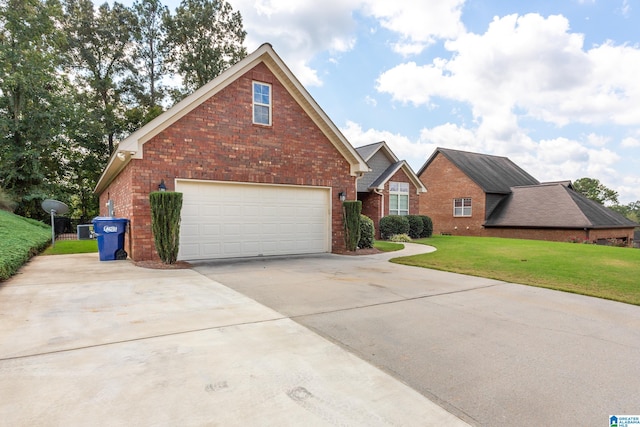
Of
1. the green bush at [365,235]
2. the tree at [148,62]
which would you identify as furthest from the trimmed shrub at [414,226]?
the tree at [148,62]

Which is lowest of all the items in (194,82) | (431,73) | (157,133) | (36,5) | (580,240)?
(580,240)

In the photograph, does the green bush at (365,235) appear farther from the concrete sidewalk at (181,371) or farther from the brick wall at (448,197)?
the brick wall at (448,197)

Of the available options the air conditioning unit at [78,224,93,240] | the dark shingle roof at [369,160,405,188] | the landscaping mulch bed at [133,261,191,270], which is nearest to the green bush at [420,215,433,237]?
the dark shingle roof at [369,160,405,188]

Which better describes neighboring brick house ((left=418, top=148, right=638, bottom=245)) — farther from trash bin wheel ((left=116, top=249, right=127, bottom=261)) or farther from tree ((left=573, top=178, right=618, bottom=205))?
trash bin wheel ((left=116, top=249, right=127, bottom=261))

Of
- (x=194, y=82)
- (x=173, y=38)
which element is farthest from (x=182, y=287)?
(x=173, y=38)

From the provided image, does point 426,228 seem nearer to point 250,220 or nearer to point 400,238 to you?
point 400,238

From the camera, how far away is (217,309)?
189 inches

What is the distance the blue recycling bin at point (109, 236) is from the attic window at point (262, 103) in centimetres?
497

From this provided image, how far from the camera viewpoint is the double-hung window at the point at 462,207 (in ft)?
84.4

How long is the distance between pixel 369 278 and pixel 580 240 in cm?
1951

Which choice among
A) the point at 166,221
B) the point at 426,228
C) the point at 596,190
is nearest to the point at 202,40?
the point at 426,228

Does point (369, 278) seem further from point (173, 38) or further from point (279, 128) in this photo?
point (173, 38)

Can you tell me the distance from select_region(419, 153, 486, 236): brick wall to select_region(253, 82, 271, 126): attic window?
18.8 m

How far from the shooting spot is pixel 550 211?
22344 mm
